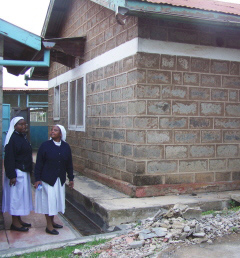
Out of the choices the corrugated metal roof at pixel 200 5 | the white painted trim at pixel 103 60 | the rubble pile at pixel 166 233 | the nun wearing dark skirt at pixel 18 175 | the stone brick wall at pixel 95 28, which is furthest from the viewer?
the stone brick wall at pixel 95 28

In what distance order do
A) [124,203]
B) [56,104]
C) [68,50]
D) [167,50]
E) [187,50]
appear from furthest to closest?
[56,104]
[68,50]
[187,50]
[167,50]
[124,203]

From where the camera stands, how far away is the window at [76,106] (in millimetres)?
9984

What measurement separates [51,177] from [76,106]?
5.09 m

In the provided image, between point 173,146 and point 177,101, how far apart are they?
87 centimetres

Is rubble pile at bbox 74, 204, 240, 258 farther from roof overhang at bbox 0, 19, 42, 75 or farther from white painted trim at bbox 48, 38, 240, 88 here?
roof overhang at bbox 0, 19, 42, 75

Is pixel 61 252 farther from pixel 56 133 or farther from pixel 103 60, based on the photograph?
pixel 103 60

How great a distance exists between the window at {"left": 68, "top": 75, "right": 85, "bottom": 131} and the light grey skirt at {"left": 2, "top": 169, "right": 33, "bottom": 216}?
4.21 meters

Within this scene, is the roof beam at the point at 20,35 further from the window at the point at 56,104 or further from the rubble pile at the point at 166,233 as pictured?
the window at the point at 56,104

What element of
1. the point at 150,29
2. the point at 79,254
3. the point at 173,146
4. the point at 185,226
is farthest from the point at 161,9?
the point at 79,254

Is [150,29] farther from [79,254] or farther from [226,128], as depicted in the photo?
[79,254]

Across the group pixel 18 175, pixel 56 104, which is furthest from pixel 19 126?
pixel 56 104

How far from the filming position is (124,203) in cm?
627

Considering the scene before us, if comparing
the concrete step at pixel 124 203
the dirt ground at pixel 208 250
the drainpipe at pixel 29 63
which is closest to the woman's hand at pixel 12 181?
the concrete step at pixel 124 203

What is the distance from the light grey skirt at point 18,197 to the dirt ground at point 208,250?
2.42m
